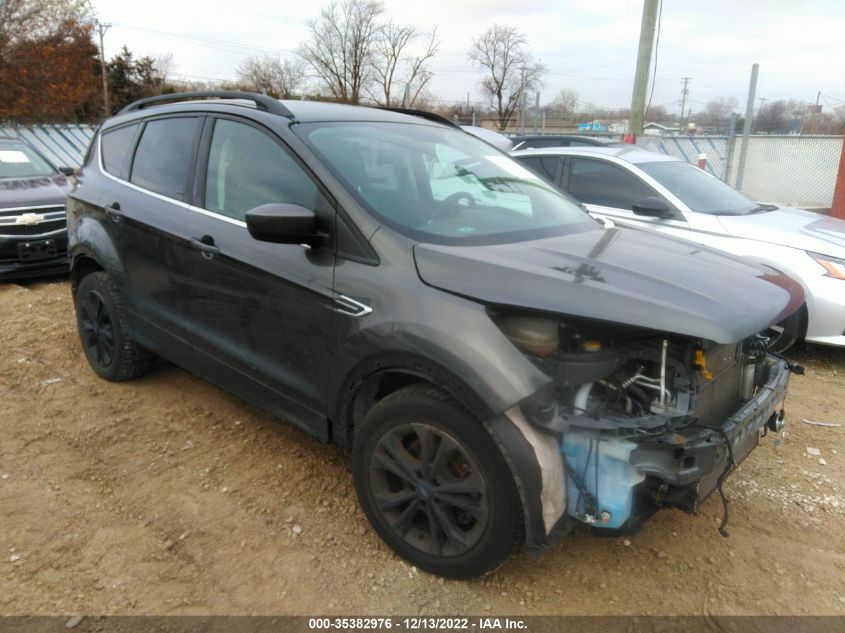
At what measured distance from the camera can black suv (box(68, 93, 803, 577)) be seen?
213 cm

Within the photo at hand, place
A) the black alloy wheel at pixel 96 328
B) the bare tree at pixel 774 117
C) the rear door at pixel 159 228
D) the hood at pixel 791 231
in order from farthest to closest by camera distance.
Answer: the bare tree at pixel 774 117 → the hood at pixel 791 231 → the black alloy wheel at pixel 96 328 → the rear door at pixel 159 228

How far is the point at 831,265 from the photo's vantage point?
474 cm

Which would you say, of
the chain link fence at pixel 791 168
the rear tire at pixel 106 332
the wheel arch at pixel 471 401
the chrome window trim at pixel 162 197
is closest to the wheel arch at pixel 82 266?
the rear tire at pixel 106 332

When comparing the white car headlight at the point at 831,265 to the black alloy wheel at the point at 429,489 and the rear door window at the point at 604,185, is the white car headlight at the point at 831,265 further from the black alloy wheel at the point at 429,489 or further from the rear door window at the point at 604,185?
the black alloy wheel at the point at 429,489

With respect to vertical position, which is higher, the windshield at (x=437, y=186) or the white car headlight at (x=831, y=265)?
the windshield at (x=437, y=186)

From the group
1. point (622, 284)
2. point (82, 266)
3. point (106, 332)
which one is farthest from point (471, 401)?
point (82, 266)

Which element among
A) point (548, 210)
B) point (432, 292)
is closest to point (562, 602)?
point (432, 292)

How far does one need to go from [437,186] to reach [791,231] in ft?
11.8

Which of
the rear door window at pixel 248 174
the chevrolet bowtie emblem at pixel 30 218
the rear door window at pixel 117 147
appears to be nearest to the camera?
the rear door window at pixel 248 174

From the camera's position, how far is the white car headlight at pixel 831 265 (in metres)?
4.68

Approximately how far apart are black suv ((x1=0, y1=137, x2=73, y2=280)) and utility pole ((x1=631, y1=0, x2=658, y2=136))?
8.44 meters

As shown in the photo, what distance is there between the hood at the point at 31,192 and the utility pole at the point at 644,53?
8404 mm

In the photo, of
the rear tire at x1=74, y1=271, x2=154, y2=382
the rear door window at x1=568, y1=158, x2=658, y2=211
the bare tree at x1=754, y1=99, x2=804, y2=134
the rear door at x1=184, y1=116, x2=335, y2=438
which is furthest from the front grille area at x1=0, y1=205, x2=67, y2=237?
the bare tree at x1=754, y1=99, x2=804, y2=134

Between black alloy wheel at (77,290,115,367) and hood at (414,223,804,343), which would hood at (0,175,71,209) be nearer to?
black alloy wheel at (77,290,115,367)
